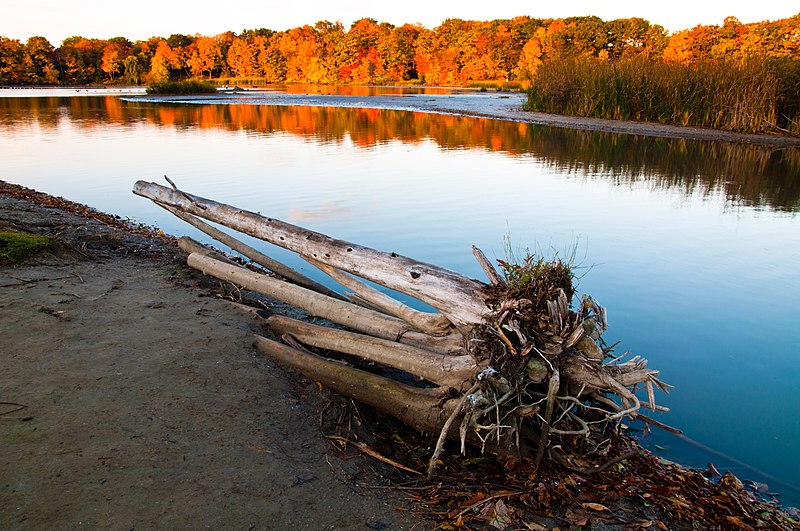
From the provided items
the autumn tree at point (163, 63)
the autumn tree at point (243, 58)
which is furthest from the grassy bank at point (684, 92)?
the autumn tree at point (243, 58)

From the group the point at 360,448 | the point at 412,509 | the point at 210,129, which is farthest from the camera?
the point at 210,129

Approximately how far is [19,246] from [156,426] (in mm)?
3904

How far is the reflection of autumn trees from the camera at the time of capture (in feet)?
249

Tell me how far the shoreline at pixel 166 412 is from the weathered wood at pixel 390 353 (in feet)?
1.28

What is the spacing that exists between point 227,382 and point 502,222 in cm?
672

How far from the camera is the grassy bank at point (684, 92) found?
65.9ft

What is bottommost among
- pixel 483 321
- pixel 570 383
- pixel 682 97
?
pixel 570 383

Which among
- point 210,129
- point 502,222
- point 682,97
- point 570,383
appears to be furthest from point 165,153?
point 682,97

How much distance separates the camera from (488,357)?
356cm

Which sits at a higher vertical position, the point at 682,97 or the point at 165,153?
the point at 682,97

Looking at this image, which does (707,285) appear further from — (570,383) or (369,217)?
(369,217)

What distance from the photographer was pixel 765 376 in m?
5.06

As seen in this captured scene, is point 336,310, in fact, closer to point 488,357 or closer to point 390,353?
point 390,353

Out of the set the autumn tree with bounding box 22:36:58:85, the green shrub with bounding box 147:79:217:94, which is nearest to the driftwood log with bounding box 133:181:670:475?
the green shrub with bounding box 147:79:217:94
